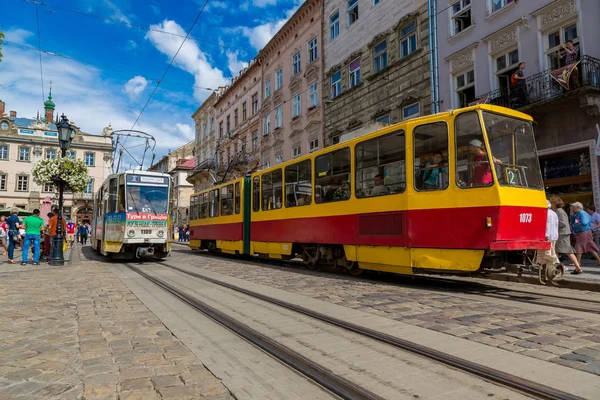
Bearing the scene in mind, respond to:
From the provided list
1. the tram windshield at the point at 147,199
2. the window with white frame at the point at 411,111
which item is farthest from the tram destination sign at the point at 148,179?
the window with white frame at the point at 411,111

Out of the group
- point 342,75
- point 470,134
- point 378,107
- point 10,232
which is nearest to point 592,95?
point 470,134

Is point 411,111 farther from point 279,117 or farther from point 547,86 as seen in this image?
point 279,117

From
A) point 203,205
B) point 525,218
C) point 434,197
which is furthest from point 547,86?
point 203,205

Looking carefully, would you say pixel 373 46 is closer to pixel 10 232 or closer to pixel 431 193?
pixel 431 193

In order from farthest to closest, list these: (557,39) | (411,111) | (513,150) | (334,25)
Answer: (334,25), (411,111), (557,39), (513,150)

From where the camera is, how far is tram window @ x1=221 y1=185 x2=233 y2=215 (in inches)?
660

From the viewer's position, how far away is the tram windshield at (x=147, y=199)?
47.0 feet

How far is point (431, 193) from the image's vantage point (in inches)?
309

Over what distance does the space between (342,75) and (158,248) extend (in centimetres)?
1420

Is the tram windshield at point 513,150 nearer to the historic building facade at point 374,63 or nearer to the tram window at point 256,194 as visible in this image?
the tram window at point 256,194

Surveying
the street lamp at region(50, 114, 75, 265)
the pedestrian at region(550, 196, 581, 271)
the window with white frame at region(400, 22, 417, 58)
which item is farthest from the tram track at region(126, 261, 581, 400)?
the window with white frame at region(400, 22, 417, 58)

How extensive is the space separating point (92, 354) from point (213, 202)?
15077mm

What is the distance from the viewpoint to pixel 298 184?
12.0m

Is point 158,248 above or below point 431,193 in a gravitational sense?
below
